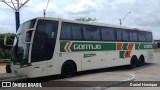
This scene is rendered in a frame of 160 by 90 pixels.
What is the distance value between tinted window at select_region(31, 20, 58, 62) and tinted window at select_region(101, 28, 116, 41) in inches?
179

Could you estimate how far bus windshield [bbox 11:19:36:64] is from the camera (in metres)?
14.9

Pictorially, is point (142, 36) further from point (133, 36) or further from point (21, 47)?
point (21, 47)

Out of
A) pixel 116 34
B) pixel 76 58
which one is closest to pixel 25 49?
pixel 76 58

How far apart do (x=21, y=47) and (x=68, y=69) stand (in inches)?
117

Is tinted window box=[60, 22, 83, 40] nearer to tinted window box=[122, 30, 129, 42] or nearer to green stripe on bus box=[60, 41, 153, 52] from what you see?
green stripe on bus box=[60, 41, 153, 52]

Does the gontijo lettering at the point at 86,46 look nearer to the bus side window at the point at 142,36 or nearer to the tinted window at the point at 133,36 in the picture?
the tinted window at the point at 133,36

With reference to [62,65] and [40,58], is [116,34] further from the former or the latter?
[40,58]

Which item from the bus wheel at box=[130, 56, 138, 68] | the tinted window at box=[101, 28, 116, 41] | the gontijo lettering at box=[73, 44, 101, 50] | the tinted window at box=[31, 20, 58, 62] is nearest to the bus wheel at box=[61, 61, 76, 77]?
the gontijo lettering at box=[73, 44, 101, 50]

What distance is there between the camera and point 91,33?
1873 centimetres

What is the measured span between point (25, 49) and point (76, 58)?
3480 millimetres

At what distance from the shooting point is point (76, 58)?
17.4m

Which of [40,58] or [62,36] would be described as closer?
[40,58]

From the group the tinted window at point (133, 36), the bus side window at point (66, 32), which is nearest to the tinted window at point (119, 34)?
the tinted window at point (133, 36)

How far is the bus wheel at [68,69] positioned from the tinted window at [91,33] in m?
2.05
